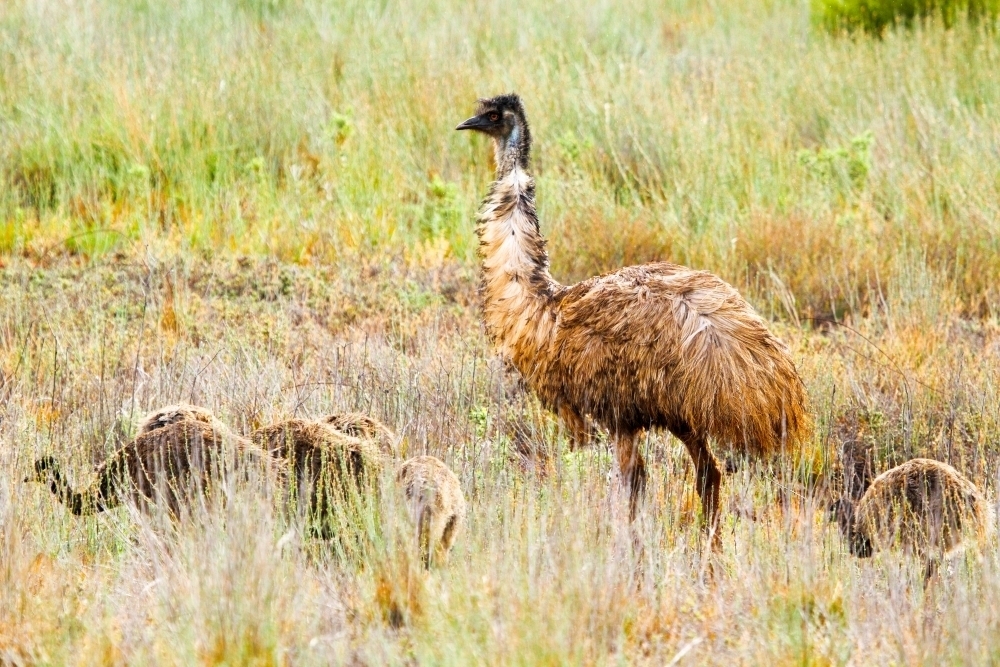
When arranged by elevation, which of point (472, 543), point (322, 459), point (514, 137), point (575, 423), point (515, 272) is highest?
point (514, 137)

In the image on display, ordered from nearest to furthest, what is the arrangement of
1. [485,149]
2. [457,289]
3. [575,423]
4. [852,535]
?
[852,535] < [575,423] < [457,289] < [485,149]

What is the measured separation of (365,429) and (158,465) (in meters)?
0.86

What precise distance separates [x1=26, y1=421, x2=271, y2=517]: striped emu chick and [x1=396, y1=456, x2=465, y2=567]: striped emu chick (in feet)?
1.66

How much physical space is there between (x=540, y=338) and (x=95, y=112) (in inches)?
250

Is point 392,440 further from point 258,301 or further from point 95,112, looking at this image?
point 95,112

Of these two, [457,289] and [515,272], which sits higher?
[515,272]

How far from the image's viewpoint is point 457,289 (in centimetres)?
889

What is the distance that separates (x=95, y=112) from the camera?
434 inches

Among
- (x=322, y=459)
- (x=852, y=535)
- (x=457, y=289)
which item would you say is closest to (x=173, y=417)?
(x=322, y=459)

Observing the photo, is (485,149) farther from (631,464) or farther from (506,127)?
(631,464)

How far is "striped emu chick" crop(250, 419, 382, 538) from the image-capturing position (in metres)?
4.98

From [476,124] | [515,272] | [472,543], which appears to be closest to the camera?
[472,543]

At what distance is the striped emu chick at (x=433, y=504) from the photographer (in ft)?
15.2

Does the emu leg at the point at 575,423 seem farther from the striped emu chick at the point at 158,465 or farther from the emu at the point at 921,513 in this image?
the striped emu chick at the point at 158,465
